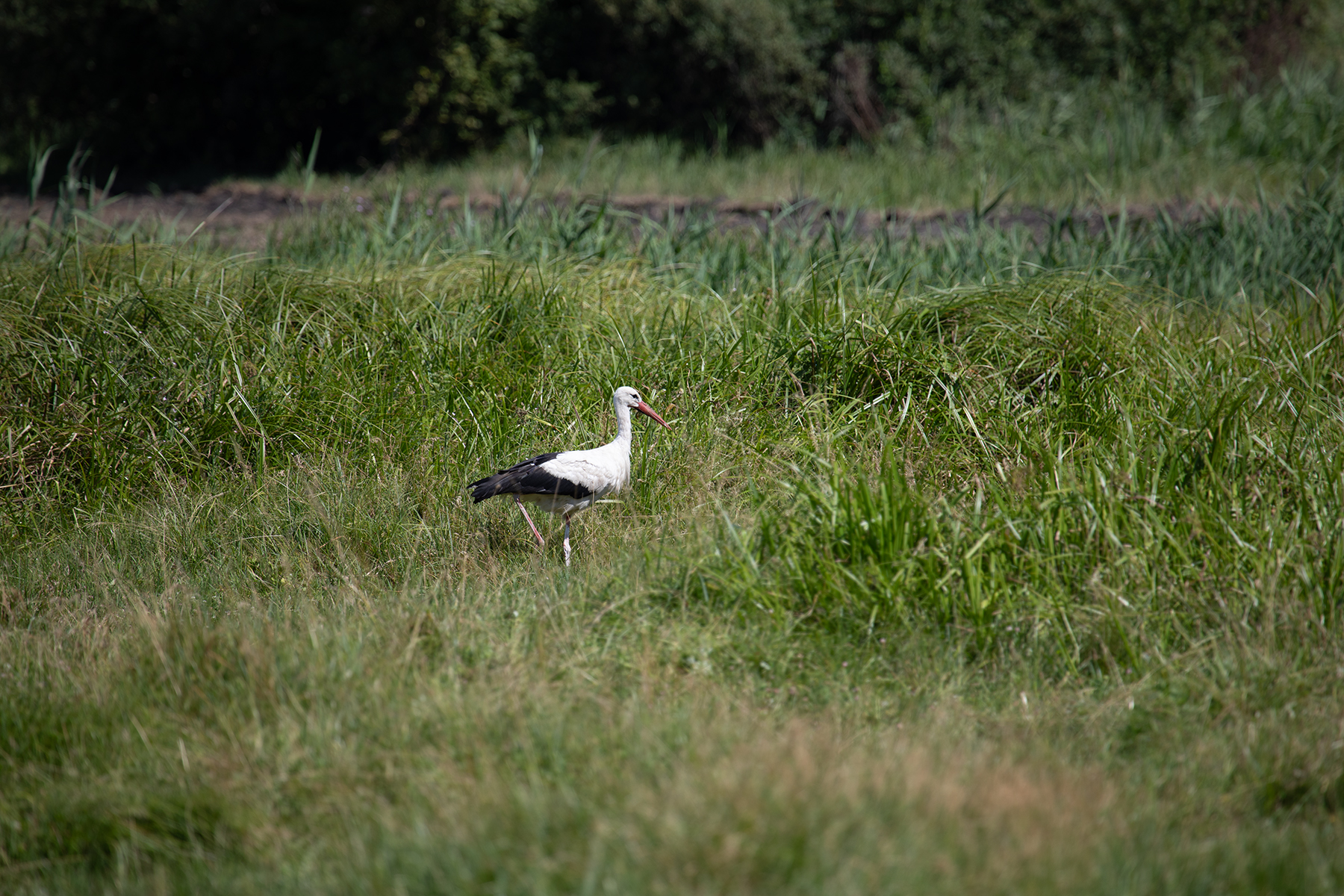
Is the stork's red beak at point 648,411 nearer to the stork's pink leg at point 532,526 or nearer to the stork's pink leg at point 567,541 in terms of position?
the stork's pink leg at point 567,541

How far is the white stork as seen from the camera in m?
4.43

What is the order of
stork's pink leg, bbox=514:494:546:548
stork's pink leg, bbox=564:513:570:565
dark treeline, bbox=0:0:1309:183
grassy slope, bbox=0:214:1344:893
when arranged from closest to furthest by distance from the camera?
grassy slope, bbox=0:214:1344:893, stork's pink leg, bbox=564:513:570:565, stork's pink leg, bbox=514:494:546:548, dark treeline, bbox=0:0:1309:183

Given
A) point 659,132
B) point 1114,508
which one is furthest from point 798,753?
point 659,132

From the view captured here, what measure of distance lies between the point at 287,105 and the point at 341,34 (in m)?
2.28

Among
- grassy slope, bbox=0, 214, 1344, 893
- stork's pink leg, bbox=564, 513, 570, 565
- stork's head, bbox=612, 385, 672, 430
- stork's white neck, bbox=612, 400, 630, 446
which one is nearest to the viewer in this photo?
grassy slope, bbox=0, 214, 1344, 893

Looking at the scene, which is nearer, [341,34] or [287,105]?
[341,34]

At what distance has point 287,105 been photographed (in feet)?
56.1

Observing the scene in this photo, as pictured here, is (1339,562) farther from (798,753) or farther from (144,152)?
(144,152)


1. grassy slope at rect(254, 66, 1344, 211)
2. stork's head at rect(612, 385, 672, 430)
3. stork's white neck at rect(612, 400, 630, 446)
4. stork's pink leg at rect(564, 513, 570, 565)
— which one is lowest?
stork's pink leg at rect(564, 513, 570, 565)

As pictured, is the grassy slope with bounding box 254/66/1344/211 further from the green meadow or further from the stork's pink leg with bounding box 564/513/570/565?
the stork's pink leg with bounding box 564/513/570/565

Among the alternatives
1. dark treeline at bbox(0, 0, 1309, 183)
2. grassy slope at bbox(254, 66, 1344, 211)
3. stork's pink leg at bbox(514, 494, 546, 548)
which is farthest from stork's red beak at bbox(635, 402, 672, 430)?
dark treeline at bbox(0, 0, 1309, 183)

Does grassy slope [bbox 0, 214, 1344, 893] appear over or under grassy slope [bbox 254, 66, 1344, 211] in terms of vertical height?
under

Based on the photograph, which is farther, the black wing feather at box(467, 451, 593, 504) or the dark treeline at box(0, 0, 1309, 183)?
the dark treeline at box(0, 0, 1309, 183)

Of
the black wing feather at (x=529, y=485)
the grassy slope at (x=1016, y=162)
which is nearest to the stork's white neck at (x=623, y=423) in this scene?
the black wing feather at (x=529, y=485)
